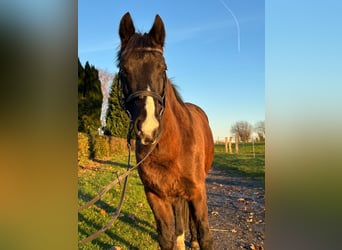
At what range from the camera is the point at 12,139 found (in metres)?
0.90

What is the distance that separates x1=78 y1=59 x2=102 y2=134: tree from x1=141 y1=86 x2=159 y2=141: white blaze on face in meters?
0.85

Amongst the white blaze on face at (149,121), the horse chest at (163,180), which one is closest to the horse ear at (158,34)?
the white blaze on face at (149,121)

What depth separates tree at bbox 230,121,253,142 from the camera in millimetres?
1724

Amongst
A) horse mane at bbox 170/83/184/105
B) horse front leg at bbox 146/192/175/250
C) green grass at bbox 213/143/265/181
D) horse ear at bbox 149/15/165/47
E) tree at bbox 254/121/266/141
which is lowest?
horse front leg at bbox 146/192/175/250

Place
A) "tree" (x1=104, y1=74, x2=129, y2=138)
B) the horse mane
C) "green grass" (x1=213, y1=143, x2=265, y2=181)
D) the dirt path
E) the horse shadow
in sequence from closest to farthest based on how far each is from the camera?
"green grass" (x1=213, y1=143, x2=265, y2=181), the horse mane, the dirt path, "tree" (x1=104, y1=74, x2=129, y2=138), the horse shadow

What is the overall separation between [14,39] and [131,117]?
79 centimetres

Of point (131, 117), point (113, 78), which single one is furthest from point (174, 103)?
point (113, 78)

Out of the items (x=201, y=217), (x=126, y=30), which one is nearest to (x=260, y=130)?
(x=201, y=217)

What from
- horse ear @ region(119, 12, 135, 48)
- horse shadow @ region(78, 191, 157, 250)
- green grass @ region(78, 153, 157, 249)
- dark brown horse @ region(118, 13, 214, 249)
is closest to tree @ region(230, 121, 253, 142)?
dark brown horse @ region(118, 13, 214, 249)

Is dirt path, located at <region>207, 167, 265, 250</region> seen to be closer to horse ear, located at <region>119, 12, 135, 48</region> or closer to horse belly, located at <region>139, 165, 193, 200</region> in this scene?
horse belly, located at <region>139, 165, 193, 200</region>

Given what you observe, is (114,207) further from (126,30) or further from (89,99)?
(126,30)

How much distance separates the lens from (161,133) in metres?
1.81

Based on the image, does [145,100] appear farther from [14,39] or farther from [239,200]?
[239,200]

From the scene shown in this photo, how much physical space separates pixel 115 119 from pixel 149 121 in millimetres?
1196
